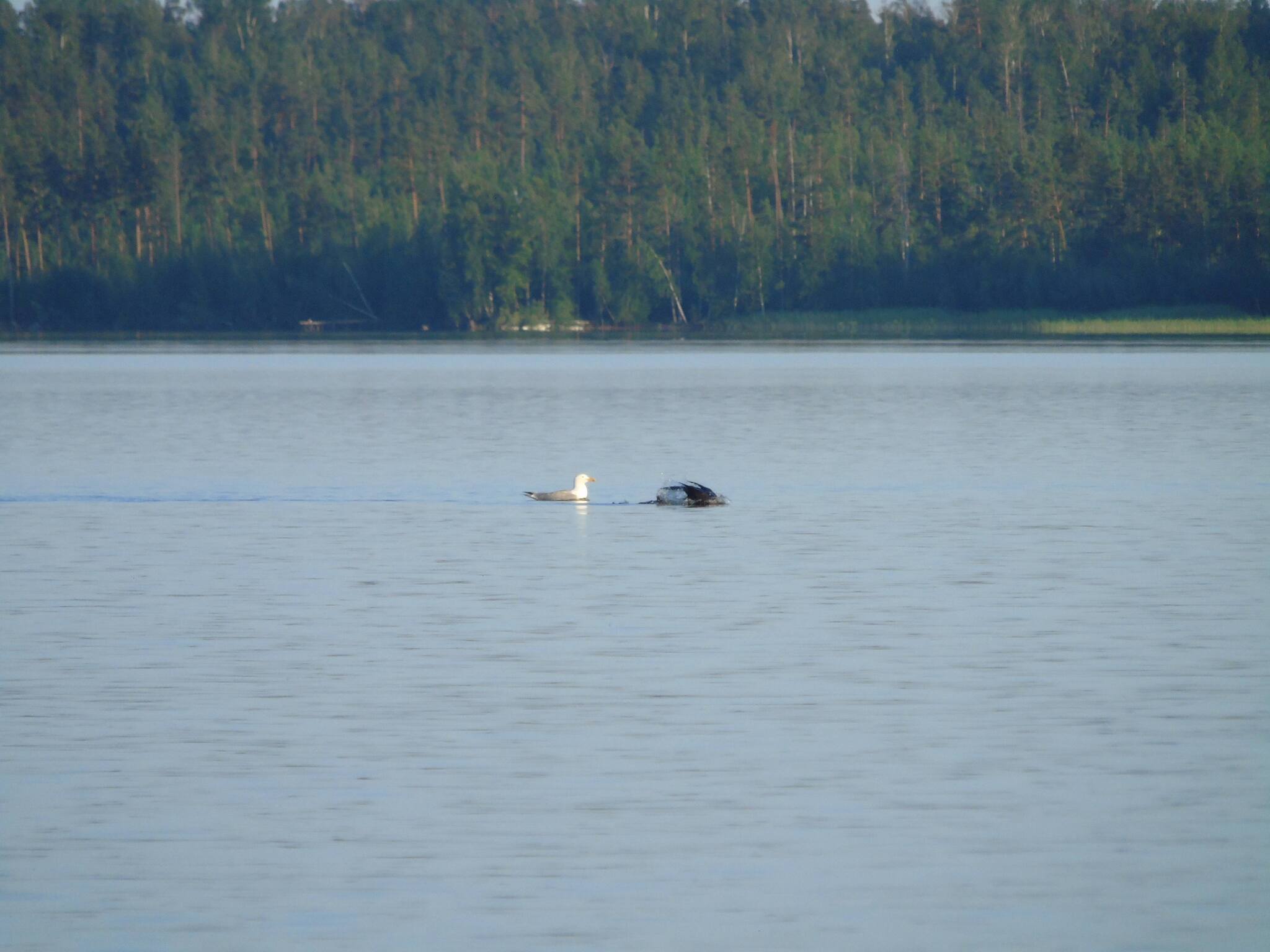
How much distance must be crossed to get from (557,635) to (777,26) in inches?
5758

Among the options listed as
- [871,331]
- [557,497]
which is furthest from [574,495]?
[871,331]

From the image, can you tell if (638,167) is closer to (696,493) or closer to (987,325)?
(987,325)

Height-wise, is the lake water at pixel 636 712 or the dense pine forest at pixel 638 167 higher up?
the dense pine forest at pixel 638 167

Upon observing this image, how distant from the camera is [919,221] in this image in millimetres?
110000

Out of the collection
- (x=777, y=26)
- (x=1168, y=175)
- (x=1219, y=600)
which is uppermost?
(x=777, y=26)

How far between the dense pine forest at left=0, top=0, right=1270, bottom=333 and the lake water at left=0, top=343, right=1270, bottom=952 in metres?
76.7

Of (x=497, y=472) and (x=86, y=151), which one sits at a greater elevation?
(x=86, y=151)

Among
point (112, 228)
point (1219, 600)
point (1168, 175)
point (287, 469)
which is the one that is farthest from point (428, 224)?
point (1219, 600)

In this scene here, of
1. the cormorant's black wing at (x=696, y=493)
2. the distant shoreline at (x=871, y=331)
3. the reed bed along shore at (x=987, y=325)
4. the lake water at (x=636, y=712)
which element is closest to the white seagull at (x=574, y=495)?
the lake water at (x=636, y=712)

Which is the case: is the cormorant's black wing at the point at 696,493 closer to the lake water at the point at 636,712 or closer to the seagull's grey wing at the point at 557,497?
the lake water at the point at 636,712

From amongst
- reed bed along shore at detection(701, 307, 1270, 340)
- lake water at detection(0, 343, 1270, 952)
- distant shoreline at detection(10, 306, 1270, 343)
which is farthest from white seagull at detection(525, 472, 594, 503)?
reed bed along shore at detection(701, 307, 1270, 340)

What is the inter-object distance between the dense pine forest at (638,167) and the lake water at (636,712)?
76.7m

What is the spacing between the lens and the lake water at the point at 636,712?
8.68 m

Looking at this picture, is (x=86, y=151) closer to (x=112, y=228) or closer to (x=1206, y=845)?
(x=112, y=228)
